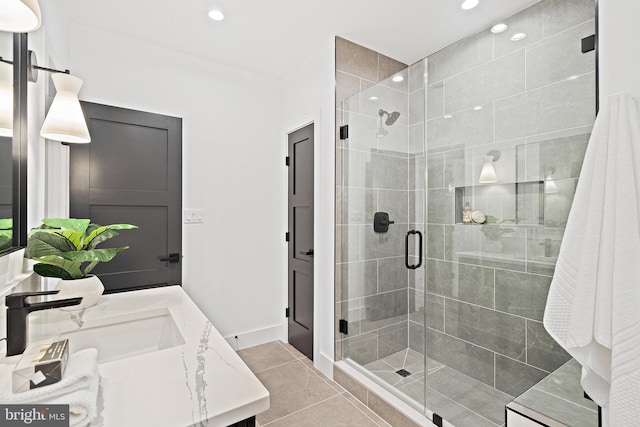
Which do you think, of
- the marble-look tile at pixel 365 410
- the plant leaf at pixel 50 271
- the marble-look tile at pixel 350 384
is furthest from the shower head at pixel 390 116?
the plant leaf at pixel 50 271

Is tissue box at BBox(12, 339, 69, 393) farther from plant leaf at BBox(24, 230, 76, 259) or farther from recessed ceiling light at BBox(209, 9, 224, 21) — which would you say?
recessed ceiling light at BBox(209, 9, 224, 21)

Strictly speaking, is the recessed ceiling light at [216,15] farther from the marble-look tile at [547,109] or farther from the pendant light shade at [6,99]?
the marble-look tile at [547,109]

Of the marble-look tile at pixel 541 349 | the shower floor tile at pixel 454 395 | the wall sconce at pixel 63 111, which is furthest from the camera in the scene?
the shower floor tile at pixel 454 395

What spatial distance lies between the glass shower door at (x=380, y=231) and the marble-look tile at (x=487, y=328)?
268mm

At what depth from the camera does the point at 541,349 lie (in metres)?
1.69

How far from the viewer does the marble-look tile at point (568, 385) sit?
1167mm

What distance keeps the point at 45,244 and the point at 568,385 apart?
2155 millimetres

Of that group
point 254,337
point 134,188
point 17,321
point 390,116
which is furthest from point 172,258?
point 390,116

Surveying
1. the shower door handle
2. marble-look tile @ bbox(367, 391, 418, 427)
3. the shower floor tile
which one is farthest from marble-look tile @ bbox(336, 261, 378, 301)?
marble-look tile @ bbox(367, 391, 418, 427)

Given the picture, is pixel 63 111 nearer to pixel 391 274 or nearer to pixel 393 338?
pixel 391 274

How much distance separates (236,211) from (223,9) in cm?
160

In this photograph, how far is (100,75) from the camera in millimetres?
2270

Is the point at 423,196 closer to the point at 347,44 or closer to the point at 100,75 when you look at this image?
the point at 347,44

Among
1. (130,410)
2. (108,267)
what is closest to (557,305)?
(130,410)
